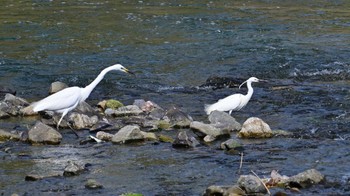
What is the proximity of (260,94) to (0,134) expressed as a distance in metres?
4.88

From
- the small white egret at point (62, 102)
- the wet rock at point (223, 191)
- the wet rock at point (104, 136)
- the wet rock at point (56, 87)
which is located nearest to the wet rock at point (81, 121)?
the small white egret at point (62, 102)

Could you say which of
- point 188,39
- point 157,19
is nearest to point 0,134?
point 188,39

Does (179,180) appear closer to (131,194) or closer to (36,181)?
(131,194)

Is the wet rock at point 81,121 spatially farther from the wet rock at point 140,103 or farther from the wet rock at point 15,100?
the wet rock at point 15,100

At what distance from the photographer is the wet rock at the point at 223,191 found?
8.11 metres

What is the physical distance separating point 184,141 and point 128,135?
2.64 ft

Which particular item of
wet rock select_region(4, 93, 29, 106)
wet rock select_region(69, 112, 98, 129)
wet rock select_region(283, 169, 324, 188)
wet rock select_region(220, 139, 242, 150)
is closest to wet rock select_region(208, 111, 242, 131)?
wet rock select_region(220, 139, 242, 150)

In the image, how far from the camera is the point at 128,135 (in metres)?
10.7

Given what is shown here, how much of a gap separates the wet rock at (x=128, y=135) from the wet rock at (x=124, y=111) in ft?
5.59

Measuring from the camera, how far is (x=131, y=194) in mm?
8047

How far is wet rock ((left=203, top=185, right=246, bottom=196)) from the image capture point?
8109mm

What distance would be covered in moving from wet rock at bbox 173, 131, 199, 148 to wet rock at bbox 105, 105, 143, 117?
211cm

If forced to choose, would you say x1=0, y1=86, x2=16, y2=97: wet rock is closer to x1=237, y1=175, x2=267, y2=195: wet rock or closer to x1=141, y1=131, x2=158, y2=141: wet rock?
x1=141, y1=131, x2=158, y2=141: wet rock

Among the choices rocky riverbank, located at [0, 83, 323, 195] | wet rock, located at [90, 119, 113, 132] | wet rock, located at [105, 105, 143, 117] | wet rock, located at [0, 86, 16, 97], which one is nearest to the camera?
rocky riverbank, located at [0, 83, 323, 195]
